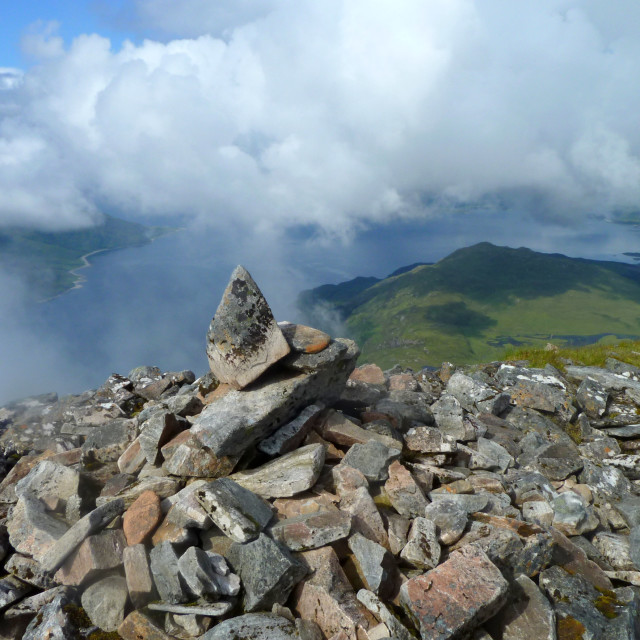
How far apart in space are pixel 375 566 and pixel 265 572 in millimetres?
1644

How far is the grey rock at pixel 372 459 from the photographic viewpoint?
847 centimetres

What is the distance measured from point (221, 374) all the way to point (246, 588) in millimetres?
5120

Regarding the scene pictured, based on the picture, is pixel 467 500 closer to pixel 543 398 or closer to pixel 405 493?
pixel 405 493

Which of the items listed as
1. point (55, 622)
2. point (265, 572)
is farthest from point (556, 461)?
point (55, 622)

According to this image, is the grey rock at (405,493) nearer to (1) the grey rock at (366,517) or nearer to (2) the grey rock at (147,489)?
(1) the grey rock at (366,517)

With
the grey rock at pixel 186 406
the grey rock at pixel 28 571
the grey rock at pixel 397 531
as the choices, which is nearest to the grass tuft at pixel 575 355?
the grey rock at pixel 397 531

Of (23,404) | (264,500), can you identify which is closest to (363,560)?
(264,500)

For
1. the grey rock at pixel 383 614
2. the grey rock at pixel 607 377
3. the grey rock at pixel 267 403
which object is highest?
the grey rock at pixel 267 403

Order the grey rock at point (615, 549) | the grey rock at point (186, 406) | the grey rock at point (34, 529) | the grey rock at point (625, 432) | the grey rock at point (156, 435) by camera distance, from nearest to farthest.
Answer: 1. the grey rock at point (34, 529)
2. the grey rock at point (615, 549)
3. the grey rock at point (156, 435)
4. the grey rock at point (186, 406)
5. the grey rock at point (625, 432)

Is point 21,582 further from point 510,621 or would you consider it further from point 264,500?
point 510,621

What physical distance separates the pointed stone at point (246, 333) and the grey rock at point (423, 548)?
460 cm

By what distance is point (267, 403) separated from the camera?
365 inches

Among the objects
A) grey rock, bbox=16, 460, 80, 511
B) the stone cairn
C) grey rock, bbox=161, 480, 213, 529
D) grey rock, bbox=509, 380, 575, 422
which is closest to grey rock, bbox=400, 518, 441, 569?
the stone cairn

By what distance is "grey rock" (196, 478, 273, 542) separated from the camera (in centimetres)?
655
